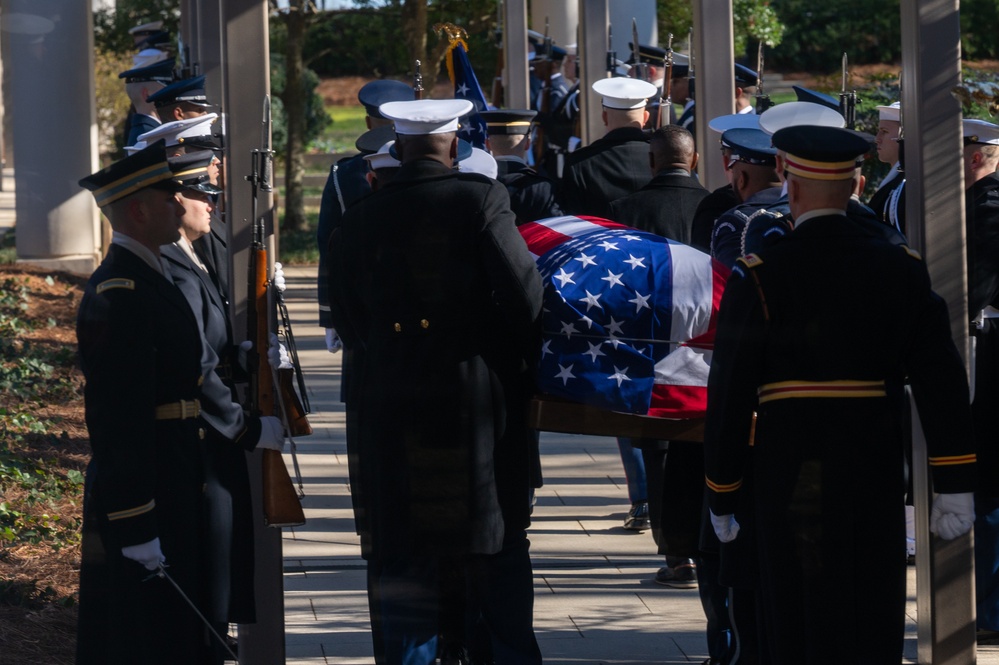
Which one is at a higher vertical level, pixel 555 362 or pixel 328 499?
pixel 555 362

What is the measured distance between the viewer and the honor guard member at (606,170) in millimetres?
7566

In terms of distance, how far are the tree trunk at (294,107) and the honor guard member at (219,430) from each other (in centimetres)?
1500

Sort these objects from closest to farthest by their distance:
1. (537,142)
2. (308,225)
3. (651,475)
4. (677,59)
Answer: (651,475)
(677,59)
(537,142)
(308,225)

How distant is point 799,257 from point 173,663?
2.10m

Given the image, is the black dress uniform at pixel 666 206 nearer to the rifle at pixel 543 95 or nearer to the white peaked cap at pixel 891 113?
the white peaked cap at pixel 891 113

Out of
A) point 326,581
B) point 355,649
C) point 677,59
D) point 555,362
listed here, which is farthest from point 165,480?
point 677,59

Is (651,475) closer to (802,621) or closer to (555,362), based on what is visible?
(555,362)

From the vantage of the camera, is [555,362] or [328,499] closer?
Answer: [555,362]

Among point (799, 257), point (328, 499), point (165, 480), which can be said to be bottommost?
point (328, 499)

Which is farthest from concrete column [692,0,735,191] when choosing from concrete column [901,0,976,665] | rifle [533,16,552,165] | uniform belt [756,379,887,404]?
rifle [533,16,552,165]

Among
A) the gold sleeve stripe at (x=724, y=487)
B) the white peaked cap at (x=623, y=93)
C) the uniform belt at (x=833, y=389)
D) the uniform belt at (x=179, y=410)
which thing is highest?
the white peaked cap at (x=623, y=93)

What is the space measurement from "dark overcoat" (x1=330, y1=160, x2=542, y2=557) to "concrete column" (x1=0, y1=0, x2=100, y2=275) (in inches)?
461

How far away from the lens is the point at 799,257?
3986 mm

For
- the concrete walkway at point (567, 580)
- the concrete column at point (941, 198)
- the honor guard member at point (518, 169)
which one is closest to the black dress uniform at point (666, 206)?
the honor guard member at point (518, 169)
